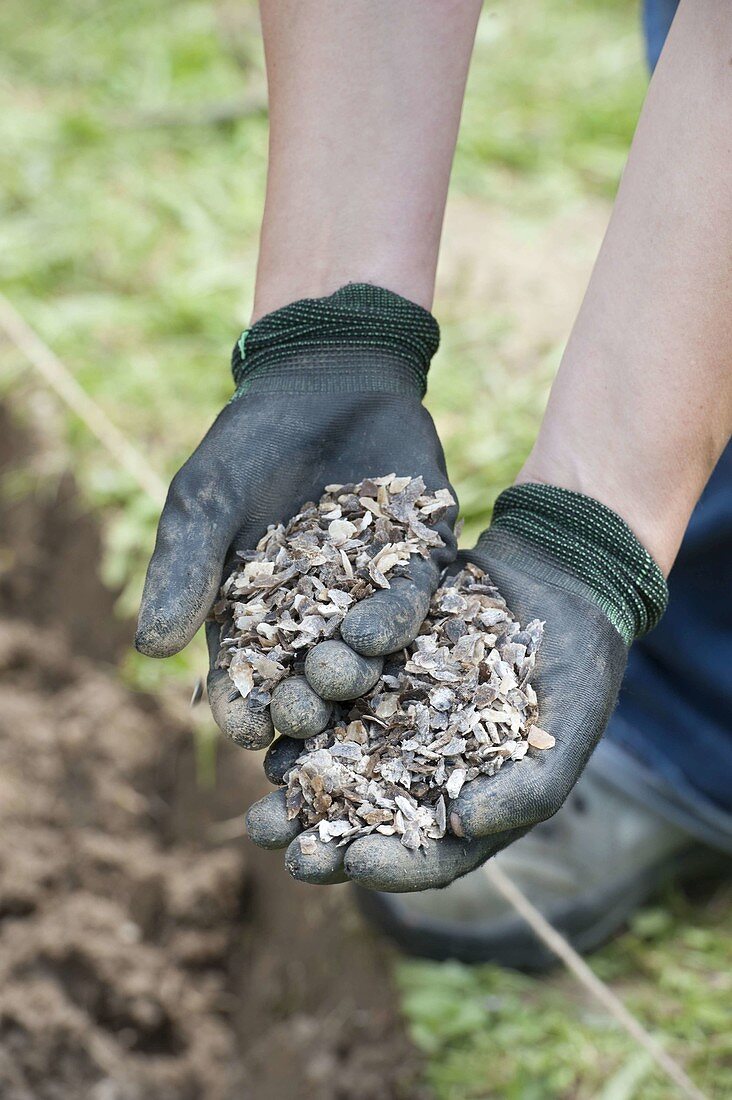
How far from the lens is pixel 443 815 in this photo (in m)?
1.25

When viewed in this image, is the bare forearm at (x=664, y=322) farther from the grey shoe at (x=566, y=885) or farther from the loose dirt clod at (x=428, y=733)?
the grey shoe at (x=566, y=885)

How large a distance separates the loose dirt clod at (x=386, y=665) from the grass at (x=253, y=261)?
84 centimetres

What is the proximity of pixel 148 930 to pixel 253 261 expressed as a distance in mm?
2051

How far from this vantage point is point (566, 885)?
212 cm

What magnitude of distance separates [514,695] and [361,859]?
30 cm

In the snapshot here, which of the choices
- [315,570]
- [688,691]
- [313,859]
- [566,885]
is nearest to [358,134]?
[315,570]

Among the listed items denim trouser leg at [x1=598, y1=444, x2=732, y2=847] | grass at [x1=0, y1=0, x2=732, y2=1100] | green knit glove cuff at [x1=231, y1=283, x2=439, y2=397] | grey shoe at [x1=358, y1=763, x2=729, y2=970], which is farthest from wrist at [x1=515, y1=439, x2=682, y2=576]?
grass at [x1=0, y1=0, x2=732, y2=1100]

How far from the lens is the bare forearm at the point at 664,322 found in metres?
1.30

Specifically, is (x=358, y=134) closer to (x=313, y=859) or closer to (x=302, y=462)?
(x=302, y=462)

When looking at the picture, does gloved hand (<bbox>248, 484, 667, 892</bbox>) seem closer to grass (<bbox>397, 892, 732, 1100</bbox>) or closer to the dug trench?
grass (<bbox>397, 892, 732, 1100</bbox>)

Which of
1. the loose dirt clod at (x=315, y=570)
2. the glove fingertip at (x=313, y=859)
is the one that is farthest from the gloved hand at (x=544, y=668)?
the loose dirt clod at (x=315, y=570)

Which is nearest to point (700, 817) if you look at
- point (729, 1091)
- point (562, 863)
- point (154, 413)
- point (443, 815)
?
point (562, 863)

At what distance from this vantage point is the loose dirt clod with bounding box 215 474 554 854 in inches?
50.6

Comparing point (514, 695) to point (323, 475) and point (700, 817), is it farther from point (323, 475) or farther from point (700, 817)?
point (700, 817)
